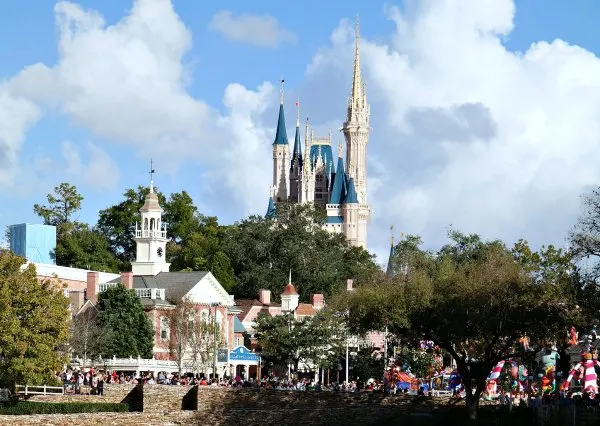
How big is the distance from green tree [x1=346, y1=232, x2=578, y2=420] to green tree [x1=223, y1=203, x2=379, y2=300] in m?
45.6

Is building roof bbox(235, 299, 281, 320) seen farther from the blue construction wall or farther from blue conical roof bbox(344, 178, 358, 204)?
blue conical roof bbox(344, 178, 358, 204)

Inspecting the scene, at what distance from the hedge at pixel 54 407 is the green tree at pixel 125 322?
15.1 meters

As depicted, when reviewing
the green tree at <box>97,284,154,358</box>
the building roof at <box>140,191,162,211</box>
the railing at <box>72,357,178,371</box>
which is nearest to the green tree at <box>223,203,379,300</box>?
the building roof at <box>140,191,162,211</box>

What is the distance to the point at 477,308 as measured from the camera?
60.2m

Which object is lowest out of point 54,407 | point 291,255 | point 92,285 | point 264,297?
point 54,407

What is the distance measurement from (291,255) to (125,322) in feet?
134

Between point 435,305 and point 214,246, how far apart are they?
65.4 metres

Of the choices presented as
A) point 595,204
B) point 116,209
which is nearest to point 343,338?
point 595,204

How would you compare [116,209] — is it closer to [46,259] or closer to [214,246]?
[214,246]

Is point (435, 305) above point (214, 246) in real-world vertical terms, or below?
below

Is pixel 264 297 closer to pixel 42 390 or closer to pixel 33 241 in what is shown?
pixel 33 241

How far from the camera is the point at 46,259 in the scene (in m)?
108

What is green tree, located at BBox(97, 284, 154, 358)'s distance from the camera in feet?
261

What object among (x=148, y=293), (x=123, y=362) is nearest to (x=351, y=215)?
(x=148, y=293)
